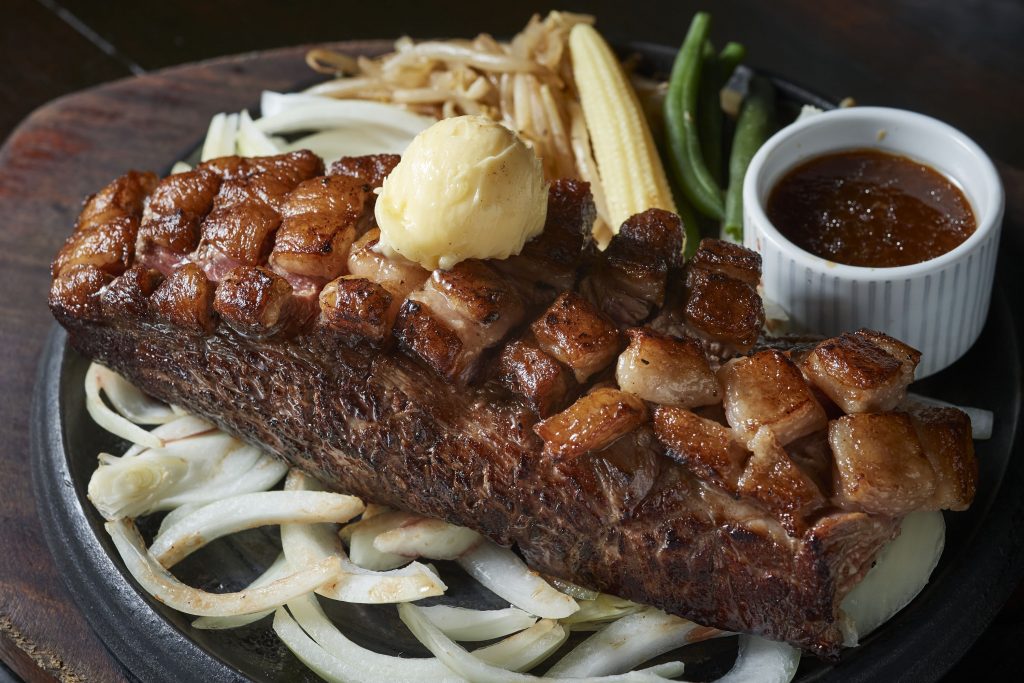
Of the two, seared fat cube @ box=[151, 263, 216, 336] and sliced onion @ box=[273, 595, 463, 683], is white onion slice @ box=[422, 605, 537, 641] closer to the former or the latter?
sliced onion @ box=[273, 595, 463, 683]

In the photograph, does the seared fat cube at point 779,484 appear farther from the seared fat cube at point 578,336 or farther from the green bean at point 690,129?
the green bean at point 690,129

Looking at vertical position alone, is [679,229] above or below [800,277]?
above

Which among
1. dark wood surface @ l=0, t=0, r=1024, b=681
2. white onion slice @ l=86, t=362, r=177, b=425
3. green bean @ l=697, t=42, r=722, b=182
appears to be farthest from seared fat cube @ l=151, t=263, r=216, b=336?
green bean @ l=697, t=42, r=722, b=182

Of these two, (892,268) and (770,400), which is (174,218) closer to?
(770,400)

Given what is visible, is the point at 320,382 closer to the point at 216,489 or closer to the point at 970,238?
the point at 216,489

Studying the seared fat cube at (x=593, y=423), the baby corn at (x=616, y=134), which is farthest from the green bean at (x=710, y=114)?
the seared fat cube at (x=593, y=423)

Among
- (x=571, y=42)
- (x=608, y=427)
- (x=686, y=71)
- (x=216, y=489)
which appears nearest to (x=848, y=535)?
(x=608, y=427)

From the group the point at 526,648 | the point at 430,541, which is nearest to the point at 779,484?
the point at 526,648
